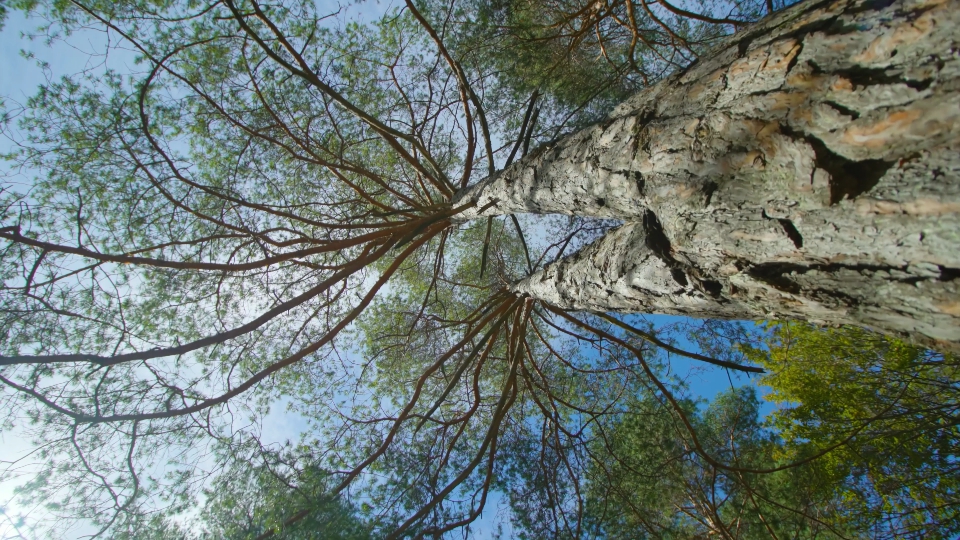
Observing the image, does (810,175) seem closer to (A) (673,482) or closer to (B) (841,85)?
(B) (841,85)

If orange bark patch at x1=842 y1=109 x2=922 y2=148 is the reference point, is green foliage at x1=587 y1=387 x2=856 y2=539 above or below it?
below

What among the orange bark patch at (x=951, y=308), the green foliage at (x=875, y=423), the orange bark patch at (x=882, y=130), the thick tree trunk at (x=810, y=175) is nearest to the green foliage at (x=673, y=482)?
the green foliage at (x=875, y=423)

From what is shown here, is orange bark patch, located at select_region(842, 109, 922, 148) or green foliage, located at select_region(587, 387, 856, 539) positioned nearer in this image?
orange bark patch, located at select_region(842, 109, 922, 148)

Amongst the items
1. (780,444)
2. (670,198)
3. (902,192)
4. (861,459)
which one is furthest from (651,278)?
(780,444)

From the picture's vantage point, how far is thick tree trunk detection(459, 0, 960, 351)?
0.73 meters

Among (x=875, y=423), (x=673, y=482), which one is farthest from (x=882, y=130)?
(x=875, y=423)

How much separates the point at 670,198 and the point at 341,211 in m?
3.92

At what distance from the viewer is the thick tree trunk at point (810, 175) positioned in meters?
0.73

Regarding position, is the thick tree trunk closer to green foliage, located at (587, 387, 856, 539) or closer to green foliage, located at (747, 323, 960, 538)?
green foliage, located at (587, 387, 856, 539)

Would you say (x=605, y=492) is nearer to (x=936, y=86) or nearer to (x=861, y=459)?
(x=861, y=459)

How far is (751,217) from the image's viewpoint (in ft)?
3.34

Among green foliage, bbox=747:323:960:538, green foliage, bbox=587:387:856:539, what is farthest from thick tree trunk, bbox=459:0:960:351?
green foliage, bbox=747:323:960:538

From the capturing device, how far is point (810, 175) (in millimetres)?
886

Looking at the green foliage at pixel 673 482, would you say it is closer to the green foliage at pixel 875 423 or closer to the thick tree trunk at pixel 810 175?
the green foliage at pixel 875 423
